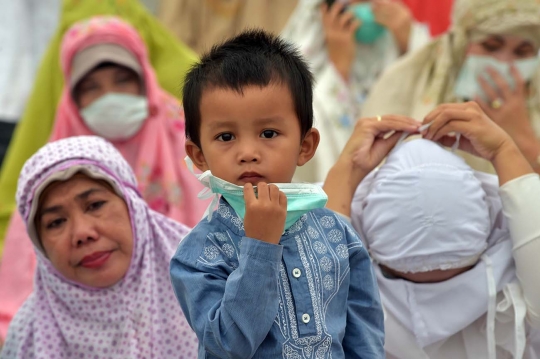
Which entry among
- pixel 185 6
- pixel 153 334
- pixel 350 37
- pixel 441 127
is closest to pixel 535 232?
pixel 441 127

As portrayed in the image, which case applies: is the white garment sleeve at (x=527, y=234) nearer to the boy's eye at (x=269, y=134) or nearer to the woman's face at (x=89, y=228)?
the boy's eye at (x=269, y=134)

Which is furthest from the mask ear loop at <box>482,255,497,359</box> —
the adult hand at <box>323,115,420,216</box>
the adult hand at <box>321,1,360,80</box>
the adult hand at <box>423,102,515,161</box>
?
the adult hand at <box>321,1,360,80</box>

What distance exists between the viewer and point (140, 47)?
14.5 ft

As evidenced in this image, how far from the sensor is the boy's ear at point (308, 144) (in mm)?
2018

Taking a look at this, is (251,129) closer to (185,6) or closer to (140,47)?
(140,47)

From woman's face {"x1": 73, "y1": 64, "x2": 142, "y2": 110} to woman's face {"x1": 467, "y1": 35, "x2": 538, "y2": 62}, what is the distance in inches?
66.0

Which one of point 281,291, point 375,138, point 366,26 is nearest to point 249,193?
point 281,291

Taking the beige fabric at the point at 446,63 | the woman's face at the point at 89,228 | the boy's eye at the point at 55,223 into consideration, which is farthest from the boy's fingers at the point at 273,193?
the beige fabric at the point at 446,63

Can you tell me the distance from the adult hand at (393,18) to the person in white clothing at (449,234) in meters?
2.42

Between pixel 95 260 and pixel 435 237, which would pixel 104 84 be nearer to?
pixel 95 260

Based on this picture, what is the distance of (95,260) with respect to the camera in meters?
2.61

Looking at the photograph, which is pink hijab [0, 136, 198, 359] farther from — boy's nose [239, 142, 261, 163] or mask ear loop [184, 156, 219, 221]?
boy's nose [239, 142, 261, 163]

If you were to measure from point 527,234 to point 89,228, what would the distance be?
1.28 m

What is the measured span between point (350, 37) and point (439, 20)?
156cm
